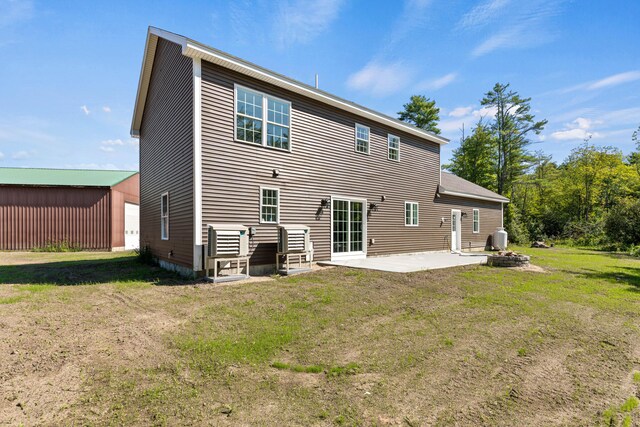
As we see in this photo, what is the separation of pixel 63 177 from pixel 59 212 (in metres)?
3.13

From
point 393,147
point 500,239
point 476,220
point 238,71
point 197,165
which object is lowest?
point 500,239

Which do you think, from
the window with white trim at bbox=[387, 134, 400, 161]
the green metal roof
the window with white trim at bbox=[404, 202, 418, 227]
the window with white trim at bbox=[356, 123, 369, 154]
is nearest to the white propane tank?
the window with white trim at bbox=[404, 202, 418, 227]

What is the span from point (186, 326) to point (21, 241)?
788 inches

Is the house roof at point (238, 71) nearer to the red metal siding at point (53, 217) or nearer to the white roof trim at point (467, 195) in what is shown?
the white roof trim at point (467, 195)

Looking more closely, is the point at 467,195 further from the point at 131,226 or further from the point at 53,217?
the point at 53,217

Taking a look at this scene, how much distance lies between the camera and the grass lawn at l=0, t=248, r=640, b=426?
2.49 meters

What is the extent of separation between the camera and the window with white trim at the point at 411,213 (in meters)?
14.1

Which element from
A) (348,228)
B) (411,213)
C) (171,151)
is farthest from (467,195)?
(171,151)

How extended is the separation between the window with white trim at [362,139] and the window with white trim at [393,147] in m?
1.44

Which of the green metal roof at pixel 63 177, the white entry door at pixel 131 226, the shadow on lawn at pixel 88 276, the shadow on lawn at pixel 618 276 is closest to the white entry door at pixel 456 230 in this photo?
the shadow on lawn at pixel 618 276

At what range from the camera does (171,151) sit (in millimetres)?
9828

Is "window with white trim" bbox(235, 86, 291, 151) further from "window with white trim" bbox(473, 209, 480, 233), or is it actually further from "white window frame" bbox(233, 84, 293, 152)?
"window with white trim" bbox(473, 209, 480, 233)

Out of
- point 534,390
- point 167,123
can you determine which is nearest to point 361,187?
point 167,123

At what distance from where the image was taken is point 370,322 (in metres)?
4.80
